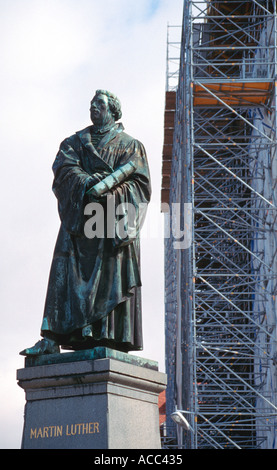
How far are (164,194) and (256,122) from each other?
42.0 ft

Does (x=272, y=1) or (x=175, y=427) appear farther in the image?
(x=175, y=427)

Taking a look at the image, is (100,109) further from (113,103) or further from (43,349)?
(43,349)

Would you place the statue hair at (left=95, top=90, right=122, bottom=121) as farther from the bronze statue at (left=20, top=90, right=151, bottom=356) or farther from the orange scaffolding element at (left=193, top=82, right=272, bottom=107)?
the orange scaffolding element at (left=193, top=82, right=272, bottom=107)

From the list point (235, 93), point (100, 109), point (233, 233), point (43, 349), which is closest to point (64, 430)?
point (43, 349)

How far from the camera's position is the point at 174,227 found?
28125 mm

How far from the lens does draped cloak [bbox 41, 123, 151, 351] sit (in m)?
7.16

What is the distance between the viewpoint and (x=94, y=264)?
23.9 feet

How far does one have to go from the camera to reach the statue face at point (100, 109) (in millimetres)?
7805

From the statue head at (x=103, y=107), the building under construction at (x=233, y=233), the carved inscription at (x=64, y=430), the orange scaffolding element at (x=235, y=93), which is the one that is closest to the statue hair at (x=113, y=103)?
the statue head at (x=103, y=107)

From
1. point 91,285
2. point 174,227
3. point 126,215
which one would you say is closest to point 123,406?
point 91,285

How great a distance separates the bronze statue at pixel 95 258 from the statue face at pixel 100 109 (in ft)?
0.61

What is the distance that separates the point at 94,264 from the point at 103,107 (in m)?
1.44
